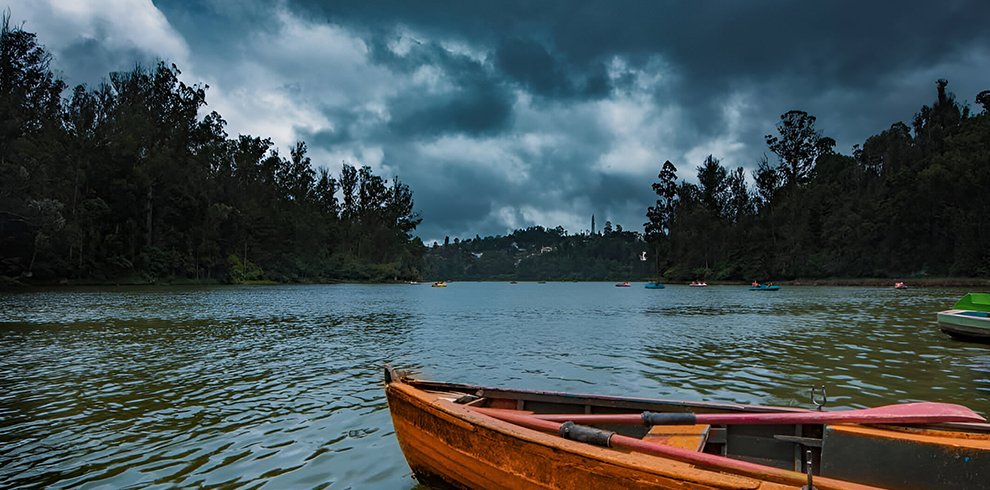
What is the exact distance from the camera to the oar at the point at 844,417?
433 centimetres

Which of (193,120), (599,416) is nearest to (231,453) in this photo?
(599,416)

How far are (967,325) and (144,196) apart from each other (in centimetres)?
9176

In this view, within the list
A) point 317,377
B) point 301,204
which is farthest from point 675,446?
point 301,204

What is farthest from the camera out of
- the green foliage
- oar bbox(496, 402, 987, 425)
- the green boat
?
the green foliage

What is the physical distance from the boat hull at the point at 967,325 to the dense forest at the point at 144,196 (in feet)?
219

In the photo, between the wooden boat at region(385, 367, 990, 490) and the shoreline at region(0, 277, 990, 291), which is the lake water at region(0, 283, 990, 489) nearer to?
the wooden boat at region(385, 367, 990, 490)

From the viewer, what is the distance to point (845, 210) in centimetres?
10044

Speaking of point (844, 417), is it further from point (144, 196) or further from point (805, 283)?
point (805, 283)

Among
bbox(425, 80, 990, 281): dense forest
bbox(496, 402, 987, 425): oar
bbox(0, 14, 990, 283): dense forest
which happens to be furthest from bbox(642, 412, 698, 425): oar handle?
bbox(425, 80, 990, 281): dense forest

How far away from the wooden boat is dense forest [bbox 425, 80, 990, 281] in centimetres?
8897

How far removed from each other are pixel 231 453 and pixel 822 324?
1105 inches

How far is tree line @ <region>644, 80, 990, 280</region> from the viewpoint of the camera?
76.1 metres

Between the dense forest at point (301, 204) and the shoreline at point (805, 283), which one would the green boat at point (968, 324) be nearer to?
the shoreline at point (805, 283)

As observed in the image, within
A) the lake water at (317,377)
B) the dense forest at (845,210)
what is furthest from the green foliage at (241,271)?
the dense forest at (845,210)
